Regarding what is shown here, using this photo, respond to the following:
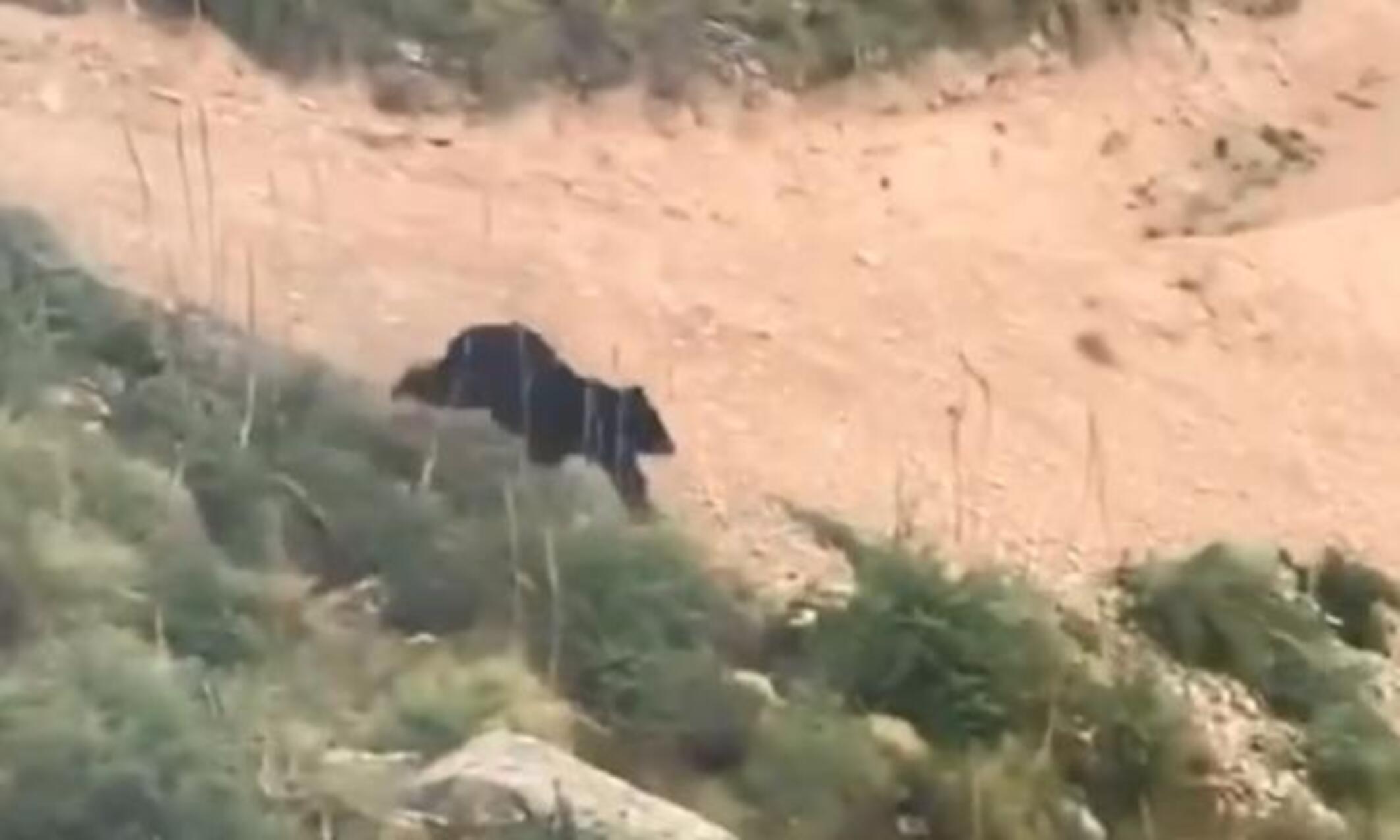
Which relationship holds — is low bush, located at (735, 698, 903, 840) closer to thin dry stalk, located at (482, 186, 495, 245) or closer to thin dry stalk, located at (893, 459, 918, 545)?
thin dry stalk, located at (893, 459, 918, 545)

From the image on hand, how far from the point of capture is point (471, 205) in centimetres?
758

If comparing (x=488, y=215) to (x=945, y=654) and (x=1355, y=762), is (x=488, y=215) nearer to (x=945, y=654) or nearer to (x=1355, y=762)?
(x=945, y=654)

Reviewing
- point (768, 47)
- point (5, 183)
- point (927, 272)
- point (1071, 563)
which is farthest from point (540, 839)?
point (768, 47)

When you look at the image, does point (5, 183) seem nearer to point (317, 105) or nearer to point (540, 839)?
point (317, 105)

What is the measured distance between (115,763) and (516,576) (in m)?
1.30

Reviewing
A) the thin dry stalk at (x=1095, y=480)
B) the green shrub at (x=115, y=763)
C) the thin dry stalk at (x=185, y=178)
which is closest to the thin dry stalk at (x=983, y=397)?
the thin dry stalk at (x=1095, y=480)

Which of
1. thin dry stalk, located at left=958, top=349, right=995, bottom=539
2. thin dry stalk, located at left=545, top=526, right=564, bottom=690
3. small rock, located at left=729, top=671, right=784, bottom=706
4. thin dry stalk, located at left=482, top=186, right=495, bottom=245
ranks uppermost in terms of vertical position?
thin dry stalk, located at left=482, top=186, right=495, bottom=245

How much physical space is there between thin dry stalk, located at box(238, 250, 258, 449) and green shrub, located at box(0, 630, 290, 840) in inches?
43.6

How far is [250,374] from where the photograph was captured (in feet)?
20.7

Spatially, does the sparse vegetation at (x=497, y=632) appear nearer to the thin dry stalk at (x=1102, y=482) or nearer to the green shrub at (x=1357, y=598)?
the green shrub at (x=1357, y=598)

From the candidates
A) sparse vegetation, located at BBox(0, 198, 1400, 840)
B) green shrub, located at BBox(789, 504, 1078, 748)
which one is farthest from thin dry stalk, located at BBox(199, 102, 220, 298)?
green shrub, located at BBox(789, 504, 1078, 748)

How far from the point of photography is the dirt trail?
22.7 ft

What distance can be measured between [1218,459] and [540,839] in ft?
9.41

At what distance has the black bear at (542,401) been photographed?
643cm
